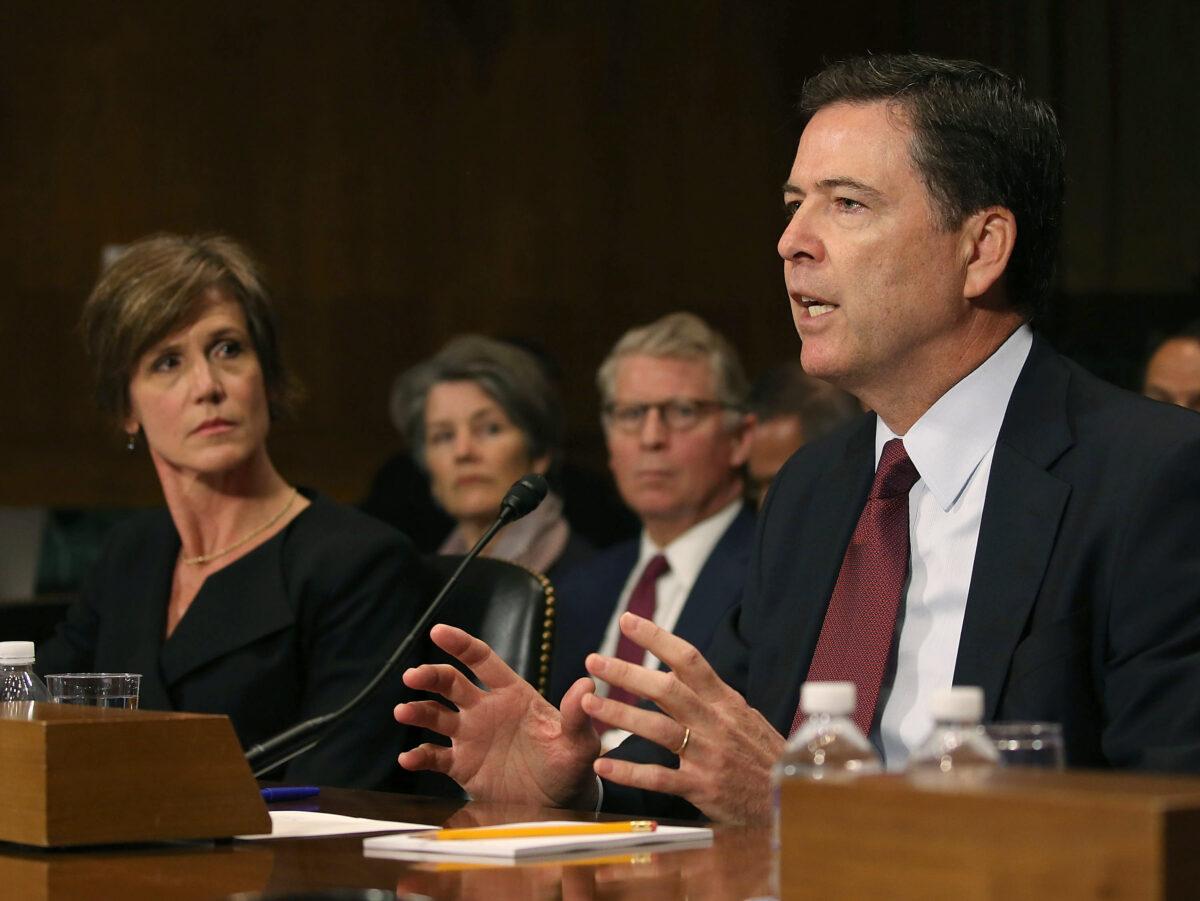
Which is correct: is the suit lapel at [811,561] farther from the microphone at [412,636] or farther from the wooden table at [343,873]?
the wooden table at [343,873]

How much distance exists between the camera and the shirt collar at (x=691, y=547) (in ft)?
13.2

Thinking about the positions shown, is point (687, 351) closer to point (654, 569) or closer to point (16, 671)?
point (654, 569)

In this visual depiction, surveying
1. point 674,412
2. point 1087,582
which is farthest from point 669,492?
point 1087,582

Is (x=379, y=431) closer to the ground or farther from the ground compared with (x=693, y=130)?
closer to the ground

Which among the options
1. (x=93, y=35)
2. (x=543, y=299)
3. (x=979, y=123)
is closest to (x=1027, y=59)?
(x=543, y=299)

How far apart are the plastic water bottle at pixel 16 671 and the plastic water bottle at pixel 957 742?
1057 mm

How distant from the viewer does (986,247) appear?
7.13ft

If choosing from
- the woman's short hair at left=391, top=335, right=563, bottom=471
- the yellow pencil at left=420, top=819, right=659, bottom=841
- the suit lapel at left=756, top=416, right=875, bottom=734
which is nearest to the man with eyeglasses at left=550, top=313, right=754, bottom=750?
the woman's short hair at left=391, top=335, right=563, bottom=471

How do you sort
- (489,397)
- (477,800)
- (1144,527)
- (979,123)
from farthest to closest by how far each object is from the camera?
1. (489,397)
2. (979,123)
3. (477,800)
4. (1144,527)

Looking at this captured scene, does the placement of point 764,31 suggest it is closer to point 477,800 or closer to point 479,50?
point 479,50

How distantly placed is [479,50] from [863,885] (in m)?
5.61

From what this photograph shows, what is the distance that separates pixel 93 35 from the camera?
573 centimetres

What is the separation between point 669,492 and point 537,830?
249 centimetres

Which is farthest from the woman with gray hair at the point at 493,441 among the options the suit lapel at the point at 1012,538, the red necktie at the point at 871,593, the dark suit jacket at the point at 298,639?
the suit lapel at the point at 1012,538
